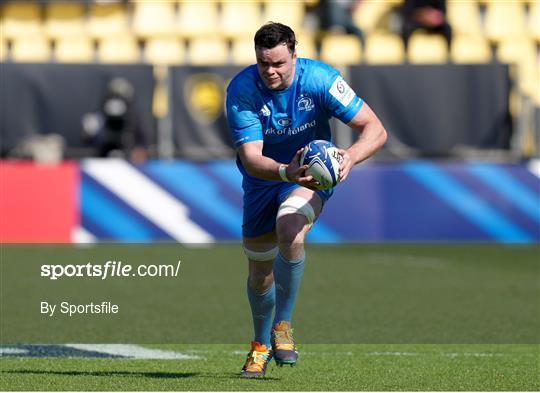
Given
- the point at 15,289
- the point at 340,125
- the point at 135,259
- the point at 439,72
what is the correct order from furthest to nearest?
1. the point at 439,72
2. the point at 340,125
3. the point at 135,259
4. the point at 15,289

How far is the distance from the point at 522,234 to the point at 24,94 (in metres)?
6.71

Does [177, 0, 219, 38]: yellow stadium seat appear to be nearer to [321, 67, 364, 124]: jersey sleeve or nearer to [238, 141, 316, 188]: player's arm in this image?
[321, 67, 364, 124]: jersey sleeve

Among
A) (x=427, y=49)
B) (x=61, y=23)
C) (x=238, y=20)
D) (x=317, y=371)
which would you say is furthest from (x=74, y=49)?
(x=317, y=371)

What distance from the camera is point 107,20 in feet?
69.1

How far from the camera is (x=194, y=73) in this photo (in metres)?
18.1

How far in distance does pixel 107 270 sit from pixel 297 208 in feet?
26.5

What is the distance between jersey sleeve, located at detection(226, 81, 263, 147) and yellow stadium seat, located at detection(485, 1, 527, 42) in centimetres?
1485

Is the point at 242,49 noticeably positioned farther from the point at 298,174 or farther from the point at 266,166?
the point at 298,174

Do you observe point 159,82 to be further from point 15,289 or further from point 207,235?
point 15,289

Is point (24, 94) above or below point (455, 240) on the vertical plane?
above

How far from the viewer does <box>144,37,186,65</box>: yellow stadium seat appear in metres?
20.9

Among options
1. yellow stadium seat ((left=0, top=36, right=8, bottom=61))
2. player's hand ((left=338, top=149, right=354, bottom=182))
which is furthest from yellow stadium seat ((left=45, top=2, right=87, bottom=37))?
player's hand ((left=338, top=149, right=354, bottom=182))

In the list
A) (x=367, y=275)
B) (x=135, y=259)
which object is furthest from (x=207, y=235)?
(x=367, y=275)

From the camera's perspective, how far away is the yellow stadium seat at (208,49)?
2091 centimetres
